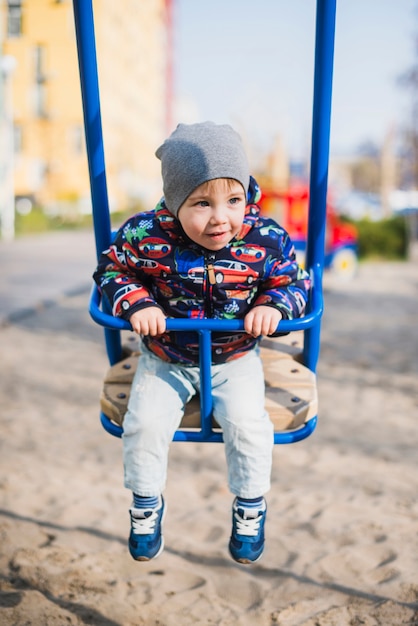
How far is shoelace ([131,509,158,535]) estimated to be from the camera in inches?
74.0

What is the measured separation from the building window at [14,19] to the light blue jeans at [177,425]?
2805 cm

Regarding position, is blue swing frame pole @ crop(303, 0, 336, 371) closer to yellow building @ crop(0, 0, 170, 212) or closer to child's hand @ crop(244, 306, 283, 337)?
child's hand @ crop(244, 306, 283, 337)

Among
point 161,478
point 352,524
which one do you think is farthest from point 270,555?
point 161,478

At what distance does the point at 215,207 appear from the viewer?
1.82m

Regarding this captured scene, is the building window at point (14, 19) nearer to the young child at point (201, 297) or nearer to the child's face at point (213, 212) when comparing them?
the young child at point (201, 297)

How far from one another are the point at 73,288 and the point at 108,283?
749cm

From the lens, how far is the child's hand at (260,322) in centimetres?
178

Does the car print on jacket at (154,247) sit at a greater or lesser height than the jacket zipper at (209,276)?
greater

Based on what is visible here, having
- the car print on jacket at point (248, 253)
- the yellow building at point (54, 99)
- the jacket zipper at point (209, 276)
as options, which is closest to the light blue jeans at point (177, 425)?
the jacket zipper at point (209, 276)

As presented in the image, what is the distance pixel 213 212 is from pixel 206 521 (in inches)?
76.9

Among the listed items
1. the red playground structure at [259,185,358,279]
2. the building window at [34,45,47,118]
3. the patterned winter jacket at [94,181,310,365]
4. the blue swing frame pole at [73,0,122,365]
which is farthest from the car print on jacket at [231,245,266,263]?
the building window at [34,45,47,118]

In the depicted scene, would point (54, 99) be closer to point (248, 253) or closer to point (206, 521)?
point (206, 521)

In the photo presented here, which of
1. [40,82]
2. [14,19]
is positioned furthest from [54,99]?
[14,19]

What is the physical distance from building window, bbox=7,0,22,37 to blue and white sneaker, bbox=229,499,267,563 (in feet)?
92.8
